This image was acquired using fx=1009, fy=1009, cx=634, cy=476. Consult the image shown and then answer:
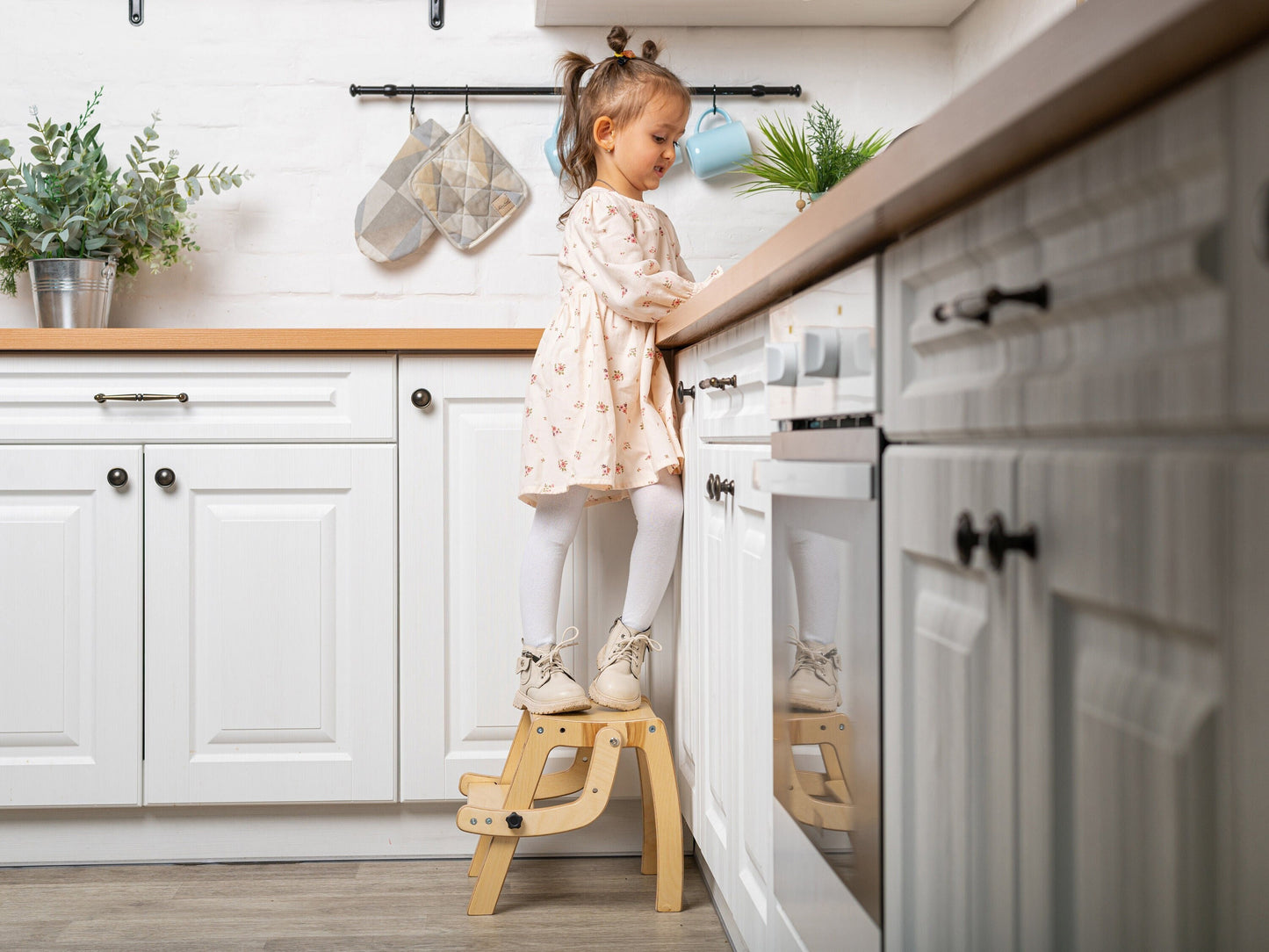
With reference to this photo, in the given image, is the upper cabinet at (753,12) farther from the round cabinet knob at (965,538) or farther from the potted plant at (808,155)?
the round cabinet knob at (965,538)

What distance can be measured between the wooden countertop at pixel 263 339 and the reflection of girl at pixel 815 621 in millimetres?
928

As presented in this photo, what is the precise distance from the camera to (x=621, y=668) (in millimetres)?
1554

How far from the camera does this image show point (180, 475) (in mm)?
1679

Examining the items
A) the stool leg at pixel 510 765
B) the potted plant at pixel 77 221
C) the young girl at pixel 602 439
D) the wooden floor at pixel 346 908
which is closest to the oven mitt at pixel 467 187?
the potted plant at pixel 77 221

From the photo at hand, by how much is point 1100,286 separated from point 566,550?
1239 millimetres

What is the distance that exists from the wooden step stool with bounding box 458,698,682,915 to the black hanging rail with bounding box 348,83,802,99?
138 centimetres

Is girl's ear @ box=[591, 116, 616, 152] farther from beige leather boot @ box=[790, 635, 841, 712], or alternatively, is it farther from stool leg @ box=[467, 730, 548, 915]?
beige leather boot @ box=[790, 635, 841, 712]

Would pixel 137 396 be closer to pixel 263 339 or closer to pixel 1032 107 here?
pixel 263 339

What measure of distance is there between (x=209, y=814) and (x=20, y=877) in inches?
11.9

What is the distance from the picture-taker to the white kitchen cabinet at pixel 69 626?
166 centimetres

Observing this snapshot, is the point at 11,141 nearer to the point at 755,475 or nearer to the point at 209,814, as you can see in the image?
the point at 209,814

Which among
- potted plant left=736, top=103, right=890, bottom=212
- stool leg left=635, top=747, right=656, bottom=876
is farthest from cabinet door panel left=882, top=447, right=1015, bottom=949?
potted plant left=736, top=103, right=890, bottom=212

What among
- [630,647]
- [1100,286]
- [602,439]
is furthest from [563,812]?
[1100,286]

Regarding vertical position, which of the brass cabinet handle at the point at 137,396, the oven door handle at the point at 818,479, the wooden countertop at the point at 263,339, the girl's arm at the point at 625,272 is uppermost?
the girl's arm at the point at 625,272
